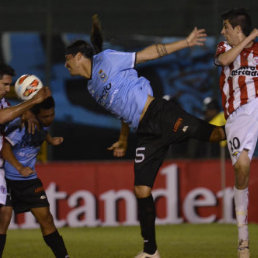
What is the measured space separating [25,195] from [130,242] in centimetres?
283

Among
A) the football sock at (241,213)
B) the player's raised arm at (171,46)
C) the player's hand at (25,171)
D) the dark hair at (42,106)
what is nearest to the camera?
the player's raised arm at (171,46)

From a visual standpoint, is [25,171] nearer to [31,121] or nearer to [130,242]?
[31,121]

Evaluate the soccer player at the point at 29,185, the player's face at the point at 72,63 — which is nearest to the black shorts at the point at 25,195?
the soccer player at the point at 29,185

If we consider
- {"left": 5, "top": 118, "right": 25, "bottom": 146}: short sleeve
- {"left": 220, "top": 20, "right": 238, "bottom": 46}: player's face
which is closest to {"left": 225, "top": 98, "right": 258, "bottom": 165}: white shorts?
{"left": 220, "top": 20, "right": 238, "bottom": 46}: player's face

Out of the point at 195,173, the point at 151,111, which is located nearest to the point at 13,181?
the point at 151,111

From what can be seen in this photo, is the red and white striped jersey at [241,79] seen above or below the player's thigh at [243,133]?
above

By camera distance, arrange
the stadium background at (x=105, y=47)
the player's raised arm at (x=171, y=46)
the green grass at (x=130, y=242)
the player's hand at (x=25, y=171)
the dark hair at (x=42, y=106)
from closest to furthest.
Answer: the player's raised arm at (x=171, y=46), the player's hand at (x=25, y=171), the dark hair at (x=42, y=106), the green grass at (x=130, y=242), the stadium background at (x=105, y=47)

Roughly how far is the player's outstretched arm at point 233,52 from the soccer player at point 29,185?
156 cm

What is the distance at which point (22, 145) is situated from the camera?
752cm

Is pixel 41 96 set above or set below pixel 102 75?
below

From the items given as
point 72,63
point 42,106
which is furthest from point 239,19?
point 42,106

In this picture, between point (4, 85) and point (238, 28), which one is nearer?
point (4, 85)

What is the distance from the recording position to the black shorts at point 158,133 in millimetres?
7430

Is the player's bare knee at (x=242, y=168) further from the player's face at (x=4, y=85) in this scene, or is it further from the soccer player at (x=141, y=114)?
the player's face at (x=4, y=85)
